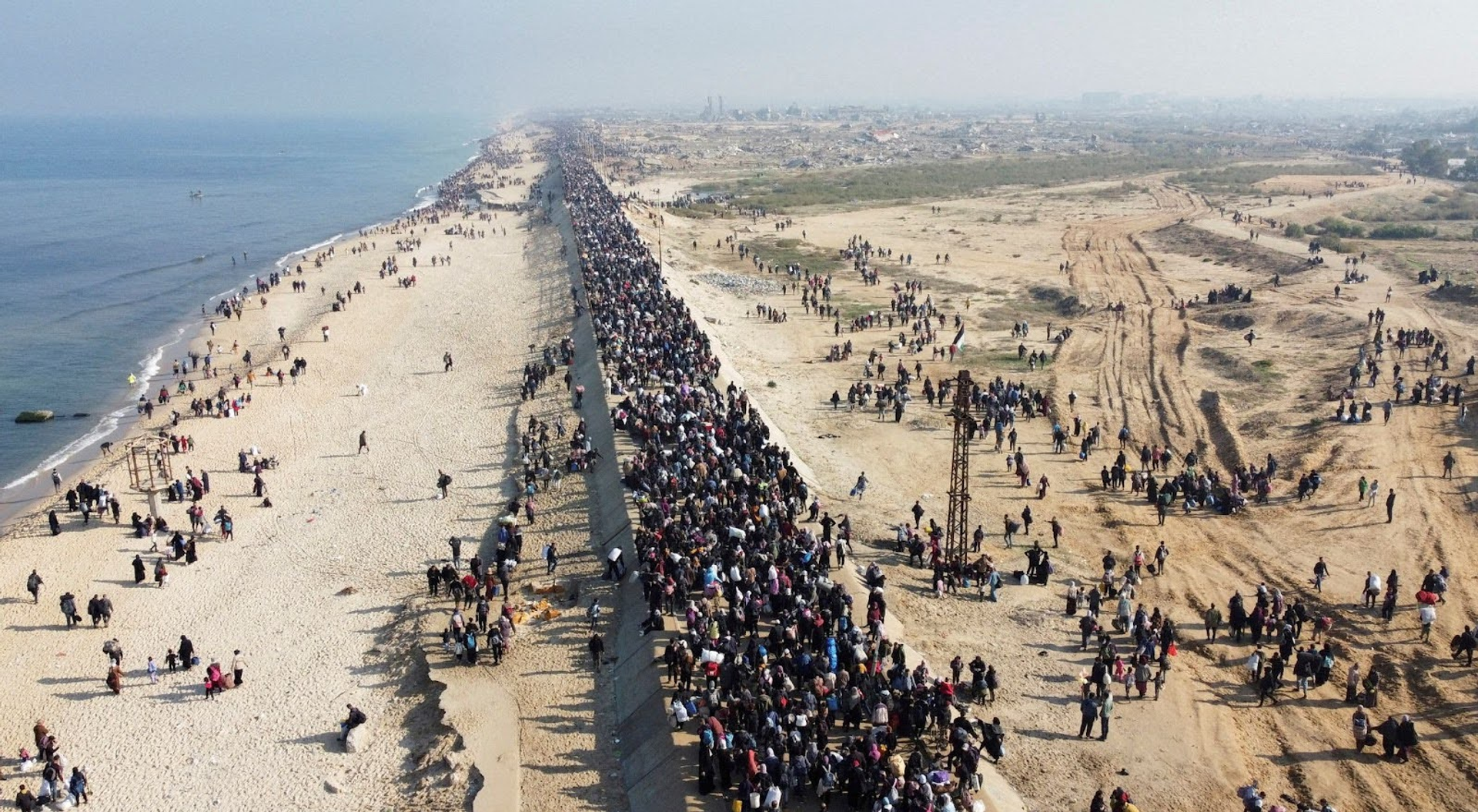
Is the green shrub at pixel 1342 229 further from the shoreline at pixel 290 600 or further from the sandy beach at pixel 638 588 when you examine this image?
the shoreline at pixel 290 600

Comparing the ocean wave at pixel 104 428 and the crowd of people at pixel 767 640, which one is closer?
the crowd of people at pixel 767 640

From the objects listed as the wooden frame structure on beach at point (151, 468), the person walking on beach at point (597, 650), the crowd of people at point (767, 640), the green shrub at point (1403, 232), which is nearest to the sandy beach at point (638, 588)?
the person walking on beach at point (597, 650)

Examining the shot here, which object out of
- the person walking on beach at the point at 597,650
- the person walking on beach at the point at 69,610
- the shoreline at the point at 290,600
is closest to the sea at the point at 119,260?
the shoreline at the point at 290,600

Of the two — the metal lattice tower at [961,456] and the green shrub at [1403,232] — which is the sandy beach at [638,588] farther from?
the green shrub at [1403,232]

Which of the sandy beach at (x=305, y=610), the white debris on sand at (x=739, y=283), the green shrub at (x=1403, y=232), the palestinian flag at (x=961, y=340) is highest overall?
the green shrub at (x=1403, y=232)

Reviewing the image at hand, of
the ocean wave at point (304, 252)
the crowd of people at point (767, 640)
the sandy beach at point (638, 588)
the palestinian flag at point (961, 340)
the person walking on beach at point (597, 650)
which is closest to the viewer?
the crowd of people at point (767, 640)

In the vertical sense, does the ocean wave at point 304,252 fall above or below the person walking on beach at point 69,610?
above

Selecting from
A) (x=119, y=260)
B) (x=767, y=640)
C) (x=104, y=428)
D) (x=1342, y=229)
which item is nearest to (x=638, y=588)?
(x=767, y=640)

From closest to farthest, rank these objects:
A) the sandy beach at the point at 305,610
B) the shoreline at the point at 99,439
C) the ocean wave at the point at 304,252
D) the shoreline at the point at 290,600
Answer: the sandy beach at the point at 305,610 < the shoreline at the point at 290,600 < the shoreline at the point at 99,439 < the ocean wave at the point at 304,252

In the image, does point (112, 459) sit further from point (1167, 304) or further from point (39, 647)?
point (1167, 304)
